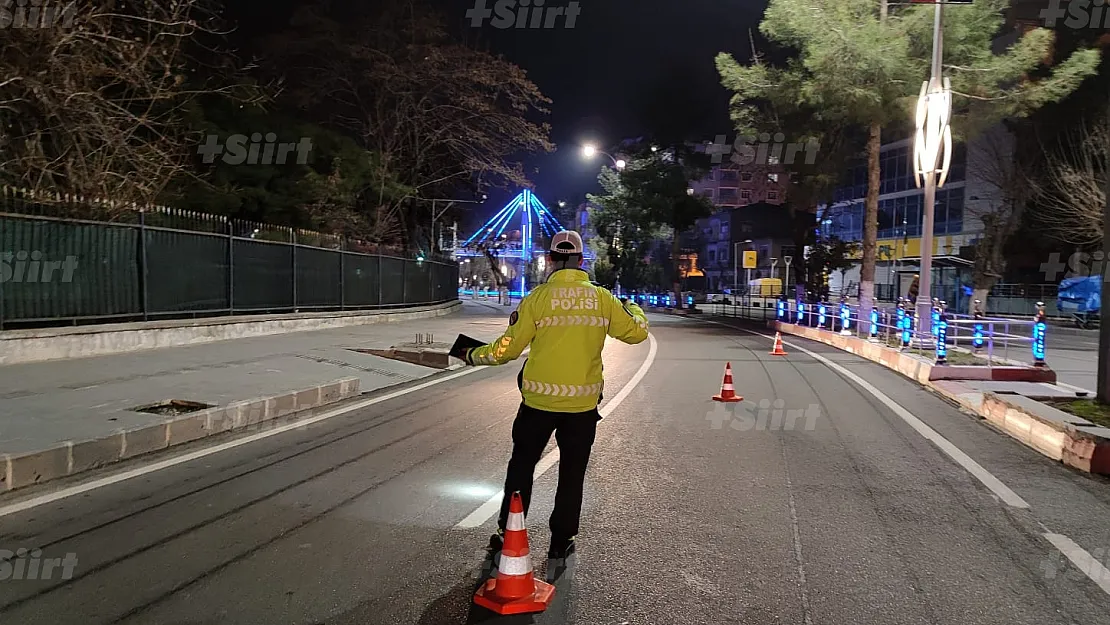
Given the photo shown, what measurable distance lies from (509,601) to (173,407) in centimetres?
601

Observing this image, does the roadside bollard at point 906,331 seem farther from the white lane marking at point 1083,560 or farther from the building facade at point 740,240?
the building facade at point 740,240

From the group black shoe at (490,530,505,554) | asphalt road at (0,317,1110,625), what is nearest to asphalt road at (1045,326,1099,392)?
asphalt road at (0,317,1110,625)

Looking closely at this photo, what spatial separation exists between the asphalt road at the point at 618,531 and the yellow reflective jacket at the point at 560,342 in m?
1.02

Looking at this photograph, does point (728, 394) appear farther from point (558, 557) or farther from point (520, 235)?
point (520, 235)

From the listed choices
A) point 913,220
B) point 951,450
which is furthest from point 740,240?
point 951,450

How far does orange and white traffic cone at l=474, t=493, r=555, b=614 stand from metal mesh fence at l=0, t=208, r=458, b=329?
1068cm

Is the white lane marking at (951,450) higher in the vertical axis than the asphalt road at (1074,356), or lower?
higher

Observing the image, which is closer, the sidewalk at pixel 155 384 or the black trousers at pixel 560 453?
the black trousers at pixel 560 453

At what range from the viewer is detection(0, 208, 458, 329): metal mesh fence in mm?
11469

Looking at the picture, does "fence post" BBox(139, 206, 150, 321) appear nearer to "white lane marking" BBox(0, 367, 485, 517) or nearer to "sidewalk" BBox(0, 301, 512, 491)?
"sidewalk" BBox(0, 301, 512, 491)

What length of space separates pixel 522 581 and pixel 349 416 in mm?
5670

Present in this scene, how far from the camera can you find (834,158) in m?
28.5

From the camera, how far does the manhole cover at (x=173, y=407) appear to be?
7887 mm

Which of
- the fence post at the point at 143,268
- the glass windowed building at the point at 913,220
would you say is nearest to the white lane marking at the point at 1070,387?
the fence post at the point at 143,268
